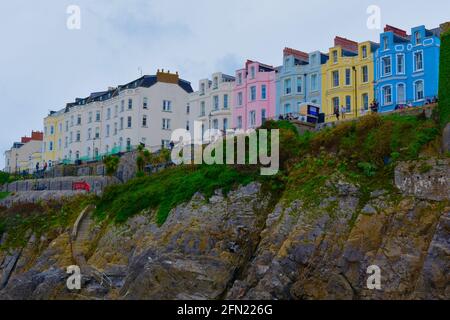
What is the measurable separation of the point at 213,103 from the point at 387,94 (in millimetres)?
22652

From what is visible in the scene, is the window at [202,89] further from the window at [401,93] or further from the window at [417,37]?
the window at [417,37]

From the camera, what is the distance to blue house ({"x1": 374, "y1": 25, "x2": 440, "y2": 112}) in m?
61.8

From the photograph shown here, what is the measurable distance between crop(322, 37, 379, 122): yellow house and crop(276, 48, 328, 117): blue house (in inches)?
53.4

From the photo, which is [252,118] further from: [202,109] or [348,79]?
[348,79]

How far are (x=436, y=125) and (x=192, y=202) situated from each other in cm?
1718

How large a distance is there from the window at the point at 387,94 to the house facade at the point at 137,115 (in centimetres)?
2799

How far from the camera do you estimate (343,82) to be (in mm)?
68500

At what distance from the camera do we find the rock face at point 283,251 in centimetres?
3597

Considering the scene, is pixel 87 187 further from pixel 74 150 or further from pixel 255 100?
pixel 74 150

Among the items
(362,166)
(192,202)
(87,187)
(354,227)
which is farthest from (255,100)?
(354,227)

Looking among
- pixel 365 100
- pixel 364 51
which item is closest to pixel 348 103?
pixel 365 100

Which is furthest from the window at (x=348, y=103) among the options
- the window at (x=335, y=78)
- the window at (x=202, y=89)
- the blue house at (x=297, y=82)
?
the window at (x=202, y=89)

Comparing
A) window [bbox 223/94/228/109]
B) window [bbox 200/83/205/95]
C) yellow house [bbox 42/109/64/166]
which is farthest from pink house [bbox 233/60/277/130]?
yellow house [bbox 42/109/64/166]

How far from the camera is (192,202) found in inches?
1912
